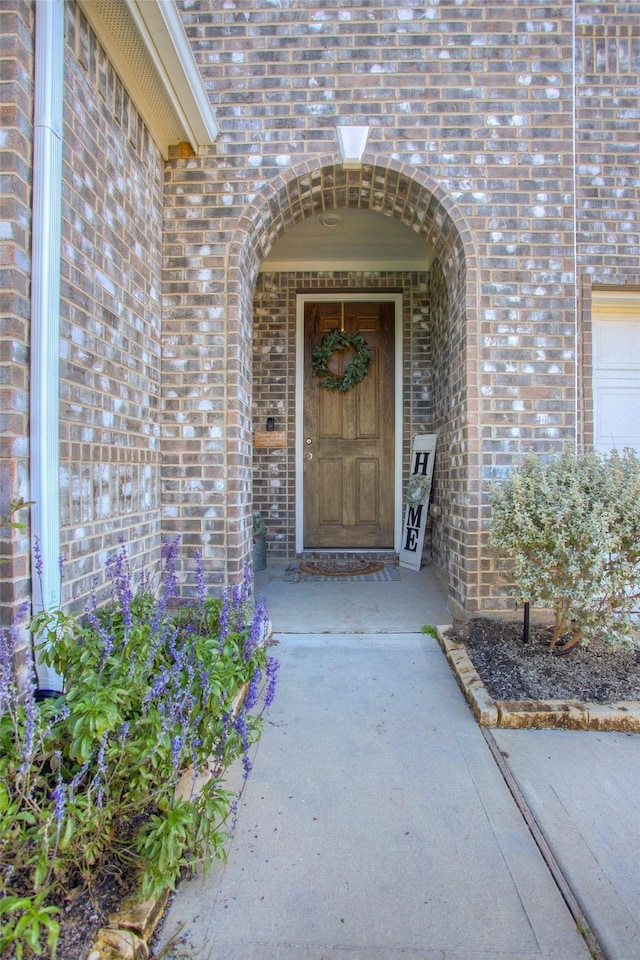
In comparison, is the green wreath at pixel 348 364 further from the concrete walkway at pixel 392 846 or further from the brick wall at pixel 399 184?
the concrete walkway at pixel 392 846

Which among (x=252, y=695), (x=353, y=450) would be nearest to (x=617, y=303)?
(x=353, y=450)

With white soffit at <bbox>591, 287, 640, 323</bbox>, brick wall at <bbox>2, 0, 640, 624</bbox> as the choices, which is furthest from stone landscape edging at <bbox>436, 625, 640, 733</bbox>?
white soffit at <bbox>591, 287, 640, 323</bbox>

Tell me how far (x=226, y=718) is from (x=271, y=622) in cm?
172

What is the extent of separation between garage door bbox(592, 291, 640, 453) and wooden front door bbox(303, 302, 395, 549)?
1872 millimetres

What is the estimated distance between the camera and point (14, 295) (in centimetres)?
161

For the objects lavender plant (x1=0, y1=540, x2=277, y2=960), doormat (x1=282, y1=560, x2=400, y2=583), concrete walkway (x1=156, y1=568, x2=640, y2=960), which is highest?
lavender plant (x1=0, y1=540, x2=277, y2=960)

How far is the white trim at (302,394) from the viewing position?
4.86 meters

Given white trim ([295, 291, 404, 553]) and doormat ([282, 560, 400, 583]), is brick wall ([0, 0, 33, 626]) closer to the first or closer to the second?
doormat ([282, 560, 400, 583])

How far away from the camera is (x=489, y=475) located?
9.86ft

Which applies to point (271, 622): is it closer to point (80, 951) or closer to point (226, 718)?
point (226, 718)

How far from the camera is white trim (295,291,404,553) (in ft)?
15.9

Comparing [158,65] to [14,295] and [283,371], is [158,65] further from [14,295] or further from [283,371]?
[283,371]

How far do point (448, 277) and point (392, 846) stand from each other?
3.08m

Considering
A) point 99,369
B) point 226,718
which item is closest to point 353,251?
point 99,369
